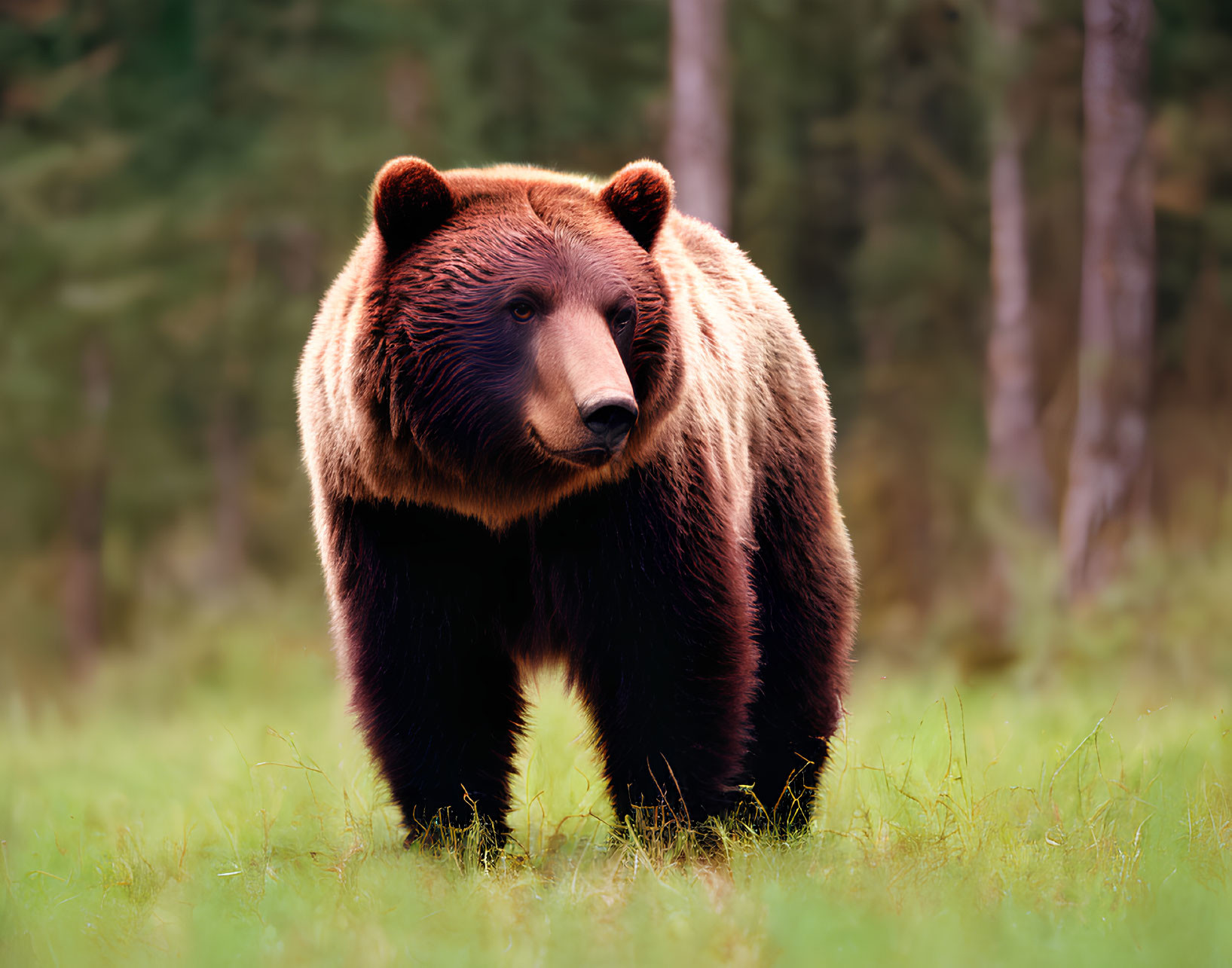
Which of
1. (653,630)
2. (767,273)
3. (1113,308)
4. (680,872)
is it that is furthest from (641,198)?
(767,273)

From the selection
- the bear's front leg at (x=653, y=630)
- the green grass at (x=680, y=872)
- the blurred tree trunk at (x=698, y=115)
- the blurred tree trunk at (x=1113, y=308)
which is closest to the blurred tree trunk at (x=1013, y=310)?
the blurred tree trunk at (x=1113, y=308)

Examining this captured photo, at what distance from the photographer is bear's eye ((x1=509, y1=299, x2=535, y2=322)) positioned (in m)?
3.52

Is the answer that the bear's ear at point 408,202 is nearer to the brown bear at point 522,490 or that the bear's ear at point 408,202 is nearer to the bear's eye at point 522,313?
the brown bear at point 522,490

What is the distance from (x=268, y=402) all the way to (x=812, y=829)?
12.0m

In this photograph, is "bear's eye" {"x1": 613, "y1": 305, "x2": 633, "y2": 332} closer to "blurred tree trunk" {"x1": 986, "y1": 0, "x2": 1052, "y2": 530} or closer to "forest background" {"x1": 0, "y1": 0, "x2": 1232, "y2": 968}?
"forest background" {"x1": 0, "y1": 0, "x2": 1232, "y2": 968}

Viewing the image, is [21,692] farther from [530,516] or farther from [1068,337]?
[1068,337]

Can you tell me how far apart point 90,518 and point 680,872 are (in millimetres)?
12632

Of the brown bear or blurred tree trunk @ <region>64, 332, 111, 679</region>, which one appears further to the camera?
blurred tree trunk @ <region>64, 332, 111, 679</region>

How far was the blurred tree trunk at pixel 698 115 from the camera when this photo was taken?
9.95 m

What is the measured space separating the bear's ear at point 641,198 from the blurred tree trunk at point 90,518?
11.6 m

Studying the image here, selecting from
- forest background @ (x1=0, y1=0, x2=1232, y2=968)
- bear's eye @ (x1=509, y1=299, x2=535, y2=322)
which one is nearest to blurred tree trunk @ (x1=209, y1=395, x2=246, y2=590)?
forest background @ (x1=0, y1=0, x2=1232, y2=968)

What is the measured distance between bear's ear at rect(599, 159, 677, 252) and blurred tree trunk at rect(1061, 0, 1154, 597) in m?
7.02

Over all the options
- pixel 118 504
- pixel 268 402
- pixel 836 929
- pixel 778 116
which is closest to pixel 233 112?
pixel 268 402

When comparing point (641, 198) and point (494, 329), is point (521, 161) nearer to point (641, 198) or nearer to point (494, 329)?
point (641, 198)
